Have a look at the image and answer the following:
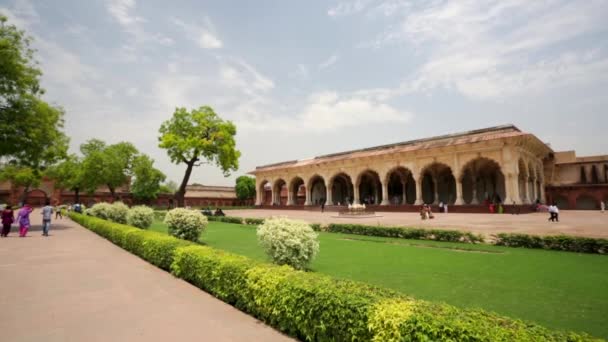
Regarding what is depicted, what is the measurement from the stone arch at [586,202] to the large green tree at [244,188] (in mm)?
46611

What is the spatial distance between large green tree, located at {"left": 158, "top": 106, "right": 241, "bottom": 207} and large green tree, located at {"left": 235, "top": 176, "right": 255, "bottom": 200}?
29.0 m

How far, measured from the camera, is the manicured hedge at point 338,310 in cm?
241

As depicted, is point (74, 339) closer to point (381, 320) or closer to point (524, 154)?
point (381, 320)

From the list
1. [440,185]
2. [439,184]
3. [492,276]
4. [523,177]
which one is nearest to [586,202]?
[523,177]

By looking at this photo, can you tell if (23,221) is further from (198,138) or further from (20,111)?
(198,138)

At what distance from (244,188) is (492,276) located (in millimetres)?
55965

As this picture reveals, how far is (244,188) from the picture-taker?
198ft

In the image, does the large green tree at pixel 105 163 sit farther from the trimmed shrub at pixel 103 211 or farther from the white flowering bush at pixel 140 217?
the white flowering bush at pixel 140 217

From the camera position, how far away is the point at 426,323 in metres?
2.56

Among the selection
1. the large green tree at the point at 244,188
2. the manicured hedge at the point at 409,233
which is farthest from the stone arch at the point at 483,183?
the large green tree at the point at 244,188

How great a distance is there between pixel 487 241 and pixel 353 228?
202 inches

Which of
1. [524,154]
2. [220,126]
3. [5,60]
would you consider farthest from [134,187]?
[524,154]

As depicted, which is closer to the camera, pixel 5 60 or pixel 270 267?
pixel 270 267

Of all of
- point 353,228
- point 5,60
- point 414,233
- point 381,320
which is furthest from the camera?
point 5,60
